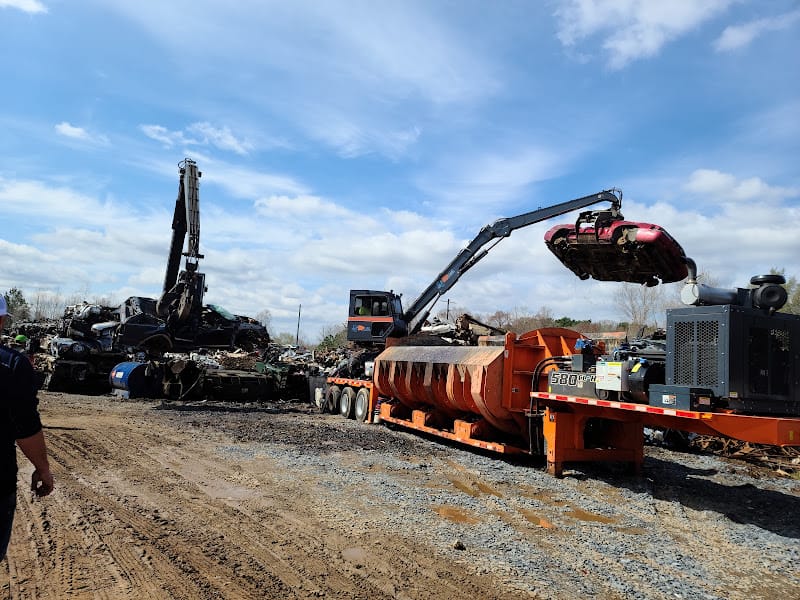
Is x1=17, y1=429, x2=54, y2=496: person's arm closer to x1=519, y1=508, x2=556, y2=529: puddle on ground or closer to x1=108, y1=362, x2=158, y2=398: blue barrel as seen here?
x1=519, y1=508, x2=556, y2=529: puddle on ground

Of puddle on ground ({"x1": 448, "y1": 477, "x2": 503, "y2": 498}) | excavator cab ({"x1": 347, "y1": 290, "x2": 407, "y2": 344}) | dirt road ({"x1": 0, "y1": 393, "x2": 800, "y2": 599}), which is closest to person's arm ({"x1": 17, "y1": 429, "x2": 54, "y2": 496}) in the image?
dirt road ({"x1": 0, "y1": 393, "x2": 800, "y2": 599})

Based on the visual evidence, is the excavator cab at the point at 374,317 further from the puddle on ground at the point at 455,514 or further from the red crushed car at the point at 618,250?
the puddle on ground at the point at 455,514

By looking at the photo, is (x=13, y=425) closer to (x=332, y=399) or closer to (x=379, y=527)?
(x=379, y=527)

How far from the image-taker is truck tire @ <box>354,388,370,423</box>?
1588 centimetres

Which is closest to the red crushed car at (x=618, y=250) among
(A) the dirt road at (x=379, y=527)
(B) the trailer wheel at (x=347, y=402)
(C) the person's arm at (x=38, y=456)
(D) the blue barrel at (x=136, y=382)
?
(A) the dirt road at (x=379, y=527)

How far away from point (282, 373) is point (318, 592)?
1650 cm

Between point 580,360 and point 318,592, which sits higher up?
point 580,360

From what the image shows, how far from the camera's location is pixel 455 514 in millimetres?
6797

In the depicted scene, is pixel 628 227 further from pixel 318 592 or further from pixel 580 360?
pixel 318 592

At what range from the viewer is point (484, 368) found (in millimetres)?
10258

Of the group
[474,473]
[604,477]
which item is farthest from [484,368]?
[604,477]

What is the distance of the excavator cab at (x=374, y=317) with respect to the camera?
18172mm

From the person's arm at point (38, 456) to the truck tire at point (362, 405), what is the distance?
1262 centimetres

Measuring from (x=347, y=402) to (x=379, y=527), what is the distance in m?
11.2
